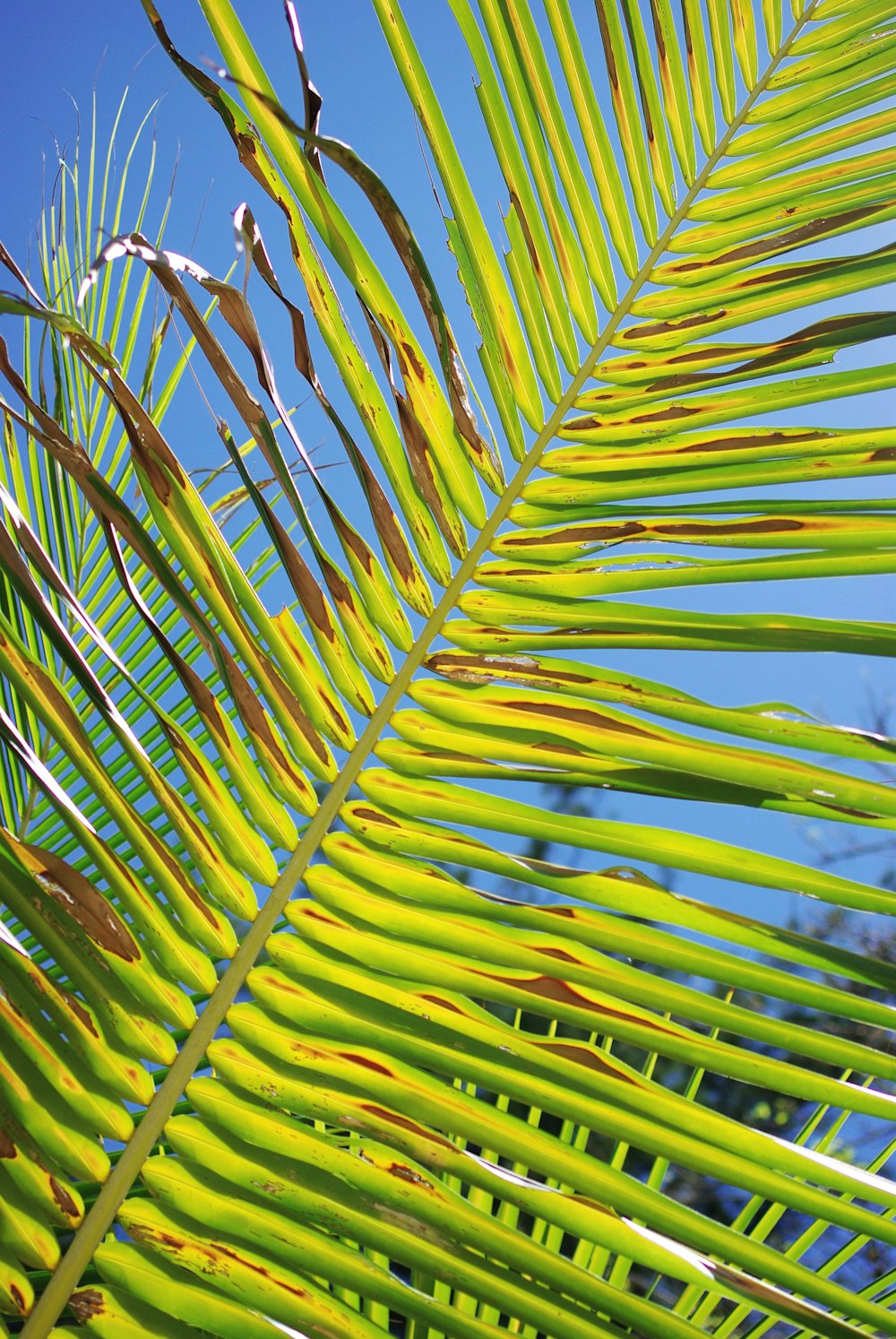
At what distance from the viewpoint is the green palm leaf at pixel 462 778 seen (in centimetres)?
44

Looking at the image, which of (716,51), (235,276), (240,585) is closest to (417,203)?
(235,276)

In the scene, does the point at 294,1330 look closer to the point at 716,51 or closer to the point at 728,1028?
the point at 728,1028

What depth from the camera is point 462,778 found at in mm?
564

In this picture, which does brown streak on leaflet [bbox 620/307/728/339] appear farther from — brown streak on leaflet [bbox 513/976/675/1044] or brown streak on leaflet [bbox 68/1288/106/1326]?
brown streak on leaflet [bbox 68/1288/106/1326]

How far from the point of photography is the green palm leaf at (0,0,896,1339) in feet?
1.43

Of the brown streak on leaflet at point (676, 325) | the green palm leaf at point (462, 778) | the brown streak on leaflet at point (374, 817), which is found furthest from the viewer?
the brown streak on leaflet at point (676, 325)

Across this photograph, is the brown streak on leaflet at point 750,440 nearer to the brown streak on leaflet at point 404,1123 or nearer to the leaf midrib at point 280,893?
the leaf midrib at point 280,893

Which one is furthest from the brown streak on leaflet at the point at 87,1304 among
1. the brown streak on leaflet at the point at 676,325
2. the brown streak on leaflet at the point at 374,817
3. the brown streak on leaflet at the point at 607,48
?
the brown streak on leaflet at the point at 607,48

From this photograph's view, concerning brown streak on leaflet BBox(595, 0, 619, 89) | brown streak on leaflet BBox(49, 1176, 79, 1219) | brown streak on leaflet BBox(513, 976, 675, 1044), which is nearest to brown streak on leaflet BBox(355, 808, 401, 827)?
brown streak on leaflet BBox(513, 976, 675, 1044)

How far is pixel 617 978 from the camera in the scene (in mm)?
468

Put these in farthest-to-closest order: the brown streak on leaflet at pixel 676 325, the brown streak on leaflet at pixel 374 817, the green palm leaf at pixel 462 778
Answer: the brown streak on leaflet at pixel 676 325, the brown streak on leaflet at pixel 374 817, the green palm leaf at pixel 462 778

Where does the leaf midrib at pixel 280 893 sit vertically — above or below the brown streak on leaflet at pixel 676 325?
below

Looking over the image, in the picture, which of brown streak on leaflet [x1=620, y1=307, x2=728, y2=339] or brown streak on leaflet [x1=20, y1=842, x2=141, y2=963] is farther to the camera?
brown streak on leaflet [x1=620, y1=307, x2=728, y2=339]

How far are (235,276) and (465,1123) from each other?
197cm
